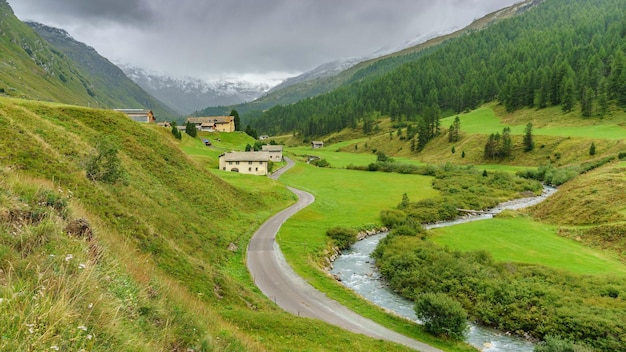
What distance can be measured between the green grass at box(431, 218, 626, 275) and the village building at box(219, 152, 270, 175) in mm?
55506

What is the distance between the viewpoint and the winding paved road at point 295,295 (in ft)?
88.1

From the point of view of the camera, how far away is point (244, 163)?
9556 cm

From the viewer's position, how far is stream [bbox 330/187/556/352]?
2739cm

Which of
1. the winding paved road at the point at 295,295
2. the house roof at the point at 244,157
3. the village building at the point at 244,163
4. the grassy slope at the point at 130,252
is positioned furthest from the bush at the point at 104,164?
the house roof at the point at 244,157

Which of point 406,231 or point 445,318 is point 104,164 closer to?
point 445,318

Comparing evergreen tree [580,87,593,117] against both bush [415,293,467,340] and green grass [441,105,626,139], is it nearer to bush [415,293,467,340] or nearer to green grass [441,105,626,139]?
green grass [441,105,626,139]

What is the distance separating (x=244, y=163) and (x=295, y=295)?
220 ft

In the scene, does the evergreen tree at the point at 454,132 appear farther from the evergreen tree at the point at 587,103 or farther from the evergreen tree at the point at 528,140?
the evergreen tree at the point at 587,103

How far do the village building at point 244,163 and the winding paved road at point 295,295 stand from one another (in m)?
49.1

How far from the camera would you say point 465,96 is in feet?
624

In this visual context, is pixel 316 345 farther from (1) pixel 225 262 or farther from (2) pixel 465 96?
(2) pixel 465 96

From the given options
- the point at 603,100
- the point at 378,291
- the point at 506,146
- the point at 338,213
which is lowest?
the point at 378,291

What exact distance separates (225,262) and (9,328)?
34.3 metres

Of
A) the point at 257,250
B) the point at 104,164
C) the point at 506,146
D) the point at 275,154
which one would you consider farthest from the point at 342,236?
the point at 506,146
